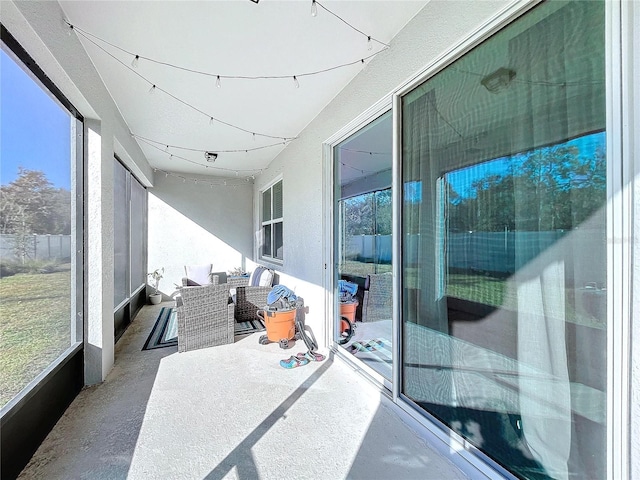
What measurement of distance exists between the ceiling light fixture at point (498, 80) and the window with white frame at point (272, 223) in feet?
12.0

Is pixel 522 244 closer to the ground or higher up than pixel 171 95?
closer to the ground

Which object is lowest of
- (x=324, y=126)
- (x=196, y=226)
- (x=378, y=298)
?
(x=378, y=298)

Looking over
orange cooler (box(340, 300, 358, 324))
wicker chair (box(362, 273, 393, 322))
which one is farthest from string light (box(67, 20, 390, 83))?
orange cooler (box(340, 300, 358, 324))

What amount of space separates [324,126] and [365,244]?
1.42 m

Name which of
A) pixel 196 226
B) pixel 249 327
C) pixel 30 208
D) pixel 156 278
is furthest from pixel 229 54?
pixel 156 278

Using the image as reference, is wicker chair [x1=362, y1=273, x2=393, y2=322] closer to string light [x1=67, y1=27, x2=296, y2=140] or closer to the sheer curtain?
the sheer curtain

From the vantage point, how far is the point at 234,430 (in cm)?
183

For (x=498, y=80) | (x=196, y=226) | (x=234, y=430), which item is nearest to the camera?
(x=498, y=80)

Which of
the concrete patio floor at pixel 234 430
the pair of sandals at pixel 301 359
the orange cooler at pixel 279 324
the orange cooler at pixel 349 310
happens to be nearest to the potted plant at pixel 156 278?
the concrete patio floor at pixel 234 430

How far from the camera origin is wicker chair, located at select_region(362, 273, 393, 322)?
89.4 inches

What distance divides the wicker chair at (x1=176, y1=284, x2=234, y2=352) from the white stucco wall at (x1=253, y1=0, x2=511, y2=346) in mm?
994

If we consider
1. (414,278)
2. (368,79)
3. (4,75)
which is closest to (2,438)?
(4,75)

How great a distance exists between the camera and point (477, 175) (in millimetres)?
1470

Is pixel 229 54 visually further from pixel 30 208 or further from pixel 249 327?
pixel 249 327
